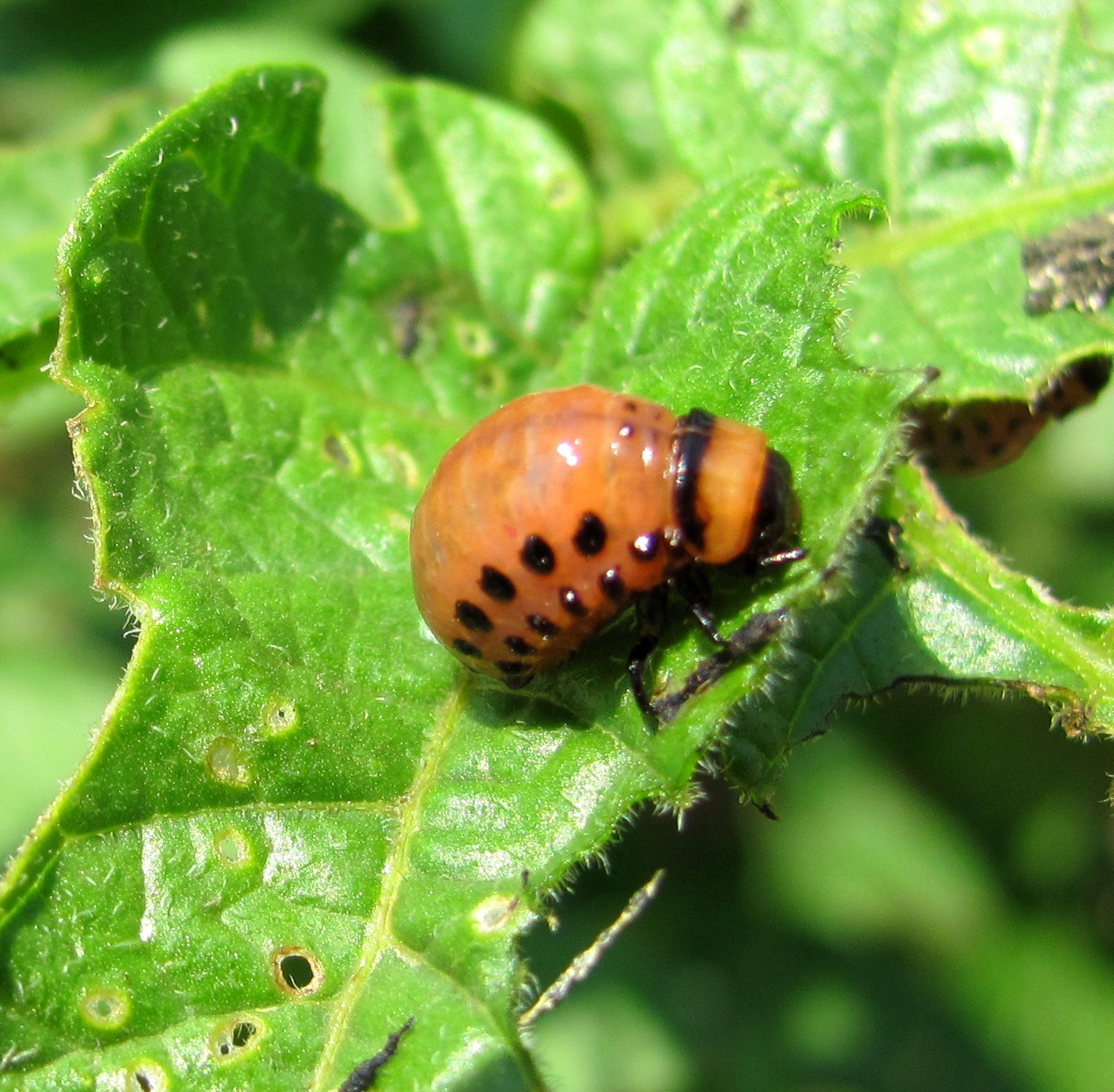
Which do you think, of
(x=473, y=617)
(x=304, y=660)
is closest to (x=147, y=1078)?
(x=304, y=660)

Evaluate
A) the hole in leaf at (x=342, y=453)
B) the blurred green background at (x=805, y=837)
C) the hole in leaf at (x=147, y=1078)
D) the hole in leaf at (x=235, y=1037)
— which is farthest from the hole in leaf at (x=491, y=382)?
the hole in leaf at (x=147, y=1078)

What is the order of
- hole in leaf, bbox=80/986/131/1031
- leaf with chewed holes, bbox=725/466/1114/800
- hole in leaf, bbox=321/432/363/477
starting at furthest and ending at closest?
hole in leaf, bbox=321/432/363/477 < leaf with chewed holes, bbox=725/466/1114/800 < hole in leaf, bbox=80/986/131/1031

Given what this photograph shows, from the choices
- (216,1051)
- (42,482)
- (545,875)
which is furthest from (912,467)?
(42,482)

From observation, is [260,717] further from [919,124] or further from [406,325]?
[919,124]

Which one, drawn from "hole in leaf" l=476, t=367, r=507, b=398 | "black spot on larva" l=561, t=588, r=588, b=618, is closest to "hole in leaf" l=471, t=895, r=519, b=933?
"black spot on larva" l=561, t=588, r=588, b=618

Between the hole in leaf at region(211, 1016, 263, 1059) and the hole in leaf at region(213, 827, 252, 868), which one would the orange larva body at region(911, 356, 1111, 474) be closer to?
the hole in leaf at region(213, 827, 252, 868)

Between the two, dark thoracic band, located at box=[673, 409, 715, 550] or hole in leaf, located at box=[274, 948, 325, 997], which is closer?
hole in leaf, located at box=[274, 948, 325, 997]
